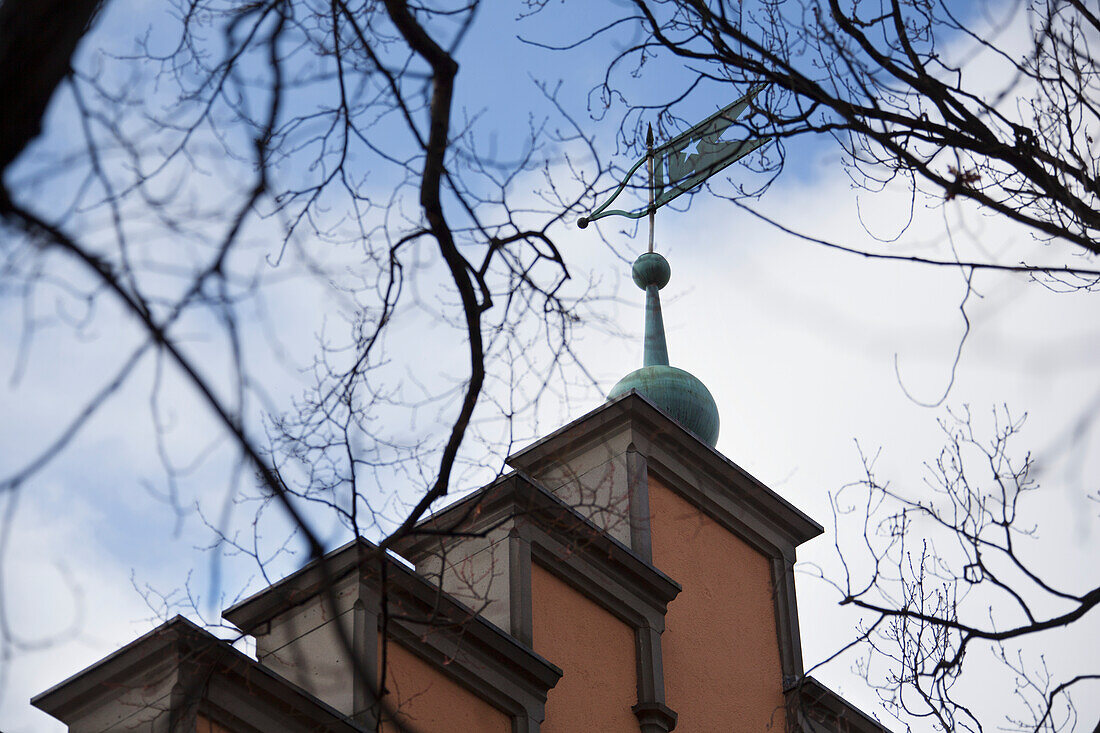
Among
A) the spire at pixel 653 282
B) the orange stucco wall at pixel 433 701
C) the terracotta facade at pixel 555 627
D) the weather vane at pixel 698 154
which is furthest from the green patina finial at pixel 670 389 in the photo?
the weather vane at pixel 698 154

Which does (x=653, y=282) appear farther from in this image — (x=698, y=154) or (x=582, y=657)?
(x=698, y=154)

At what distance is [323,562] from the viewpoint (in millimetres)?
5090

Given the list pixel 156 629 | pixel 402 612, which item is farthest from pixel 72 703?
pixel 402 612

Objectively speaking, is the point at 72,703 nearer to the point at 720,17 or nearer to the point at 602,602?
the point at 602,602

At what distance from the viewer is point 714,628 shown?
39.0 ft

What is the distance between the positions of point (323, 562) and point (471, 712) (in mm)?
4695

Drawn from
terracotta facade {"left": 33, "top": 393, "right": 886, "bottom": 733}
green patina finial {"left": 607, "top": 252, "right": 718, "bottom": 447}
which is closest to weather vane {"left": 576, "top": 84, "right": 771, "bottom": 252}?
terracotta facade {"left": 33, "top": 393, "right": 886, "bottom": 733}

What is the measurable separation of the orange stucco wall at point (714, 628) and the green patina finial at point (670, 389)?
1.32 meters

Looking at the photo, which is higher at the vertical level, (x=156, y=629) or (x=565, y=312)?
(x=565, y=312)

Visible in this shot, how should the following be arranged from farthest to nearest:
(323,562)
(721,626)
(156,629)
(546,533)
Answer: (721,626)
(546,533)
(156,629)
(323,562)

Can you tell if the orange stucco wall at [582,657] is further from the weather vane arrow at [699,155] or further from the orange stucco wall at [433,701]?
the weather vane arrow at [699,155]

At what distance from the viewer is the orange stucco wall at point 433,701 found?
9117 millimetres

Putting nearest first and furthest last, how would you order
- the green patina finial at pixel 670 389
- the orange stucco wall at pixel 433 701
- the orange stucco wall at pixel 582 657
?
the orange stucco wall at pixel 433 701, the orange stucco wall at pixel 582 657, the green patina finial at pixel 670 389

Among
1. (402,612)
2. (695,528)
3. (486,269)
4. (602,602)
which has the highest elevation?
(695,528)
